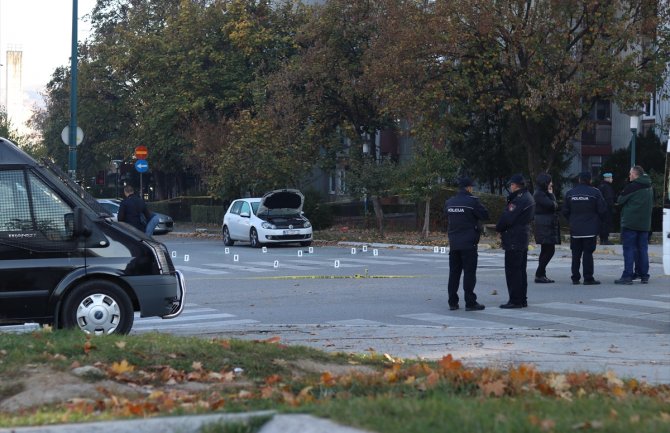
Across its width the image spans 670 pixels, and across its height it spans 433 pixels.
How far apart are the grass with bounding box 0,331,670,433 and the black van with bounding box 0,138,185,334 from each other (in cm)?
130

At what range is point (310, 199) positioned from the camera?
43.6 m

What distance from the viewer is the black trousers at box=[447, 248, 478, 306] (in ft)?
49.0

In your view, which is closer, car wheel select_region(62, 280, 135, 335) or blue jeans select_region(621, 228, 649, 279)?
car wheel select_region(62, 280, 135, 335)

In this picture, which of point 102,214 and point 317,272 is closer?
point 102,214

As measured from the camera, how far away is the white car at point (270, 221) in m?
33.8

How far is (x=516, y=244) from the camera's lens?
49.9 feet

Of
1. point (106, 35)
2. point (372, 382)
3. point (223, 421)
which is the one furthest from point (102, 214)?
point (106, 35)

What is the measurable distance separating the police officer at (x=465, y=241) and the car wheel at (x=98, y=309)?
17.4 ft

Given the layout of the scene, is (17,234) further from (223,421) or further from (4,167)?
(223,421)

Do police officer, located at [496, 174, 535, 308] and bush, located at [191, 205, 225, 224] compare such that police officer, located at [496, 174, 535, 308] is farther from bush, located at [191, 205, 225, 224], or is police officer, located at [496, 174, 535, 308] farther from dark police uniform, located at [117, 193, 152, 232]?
bush, located at [191, 205, 225, 224]

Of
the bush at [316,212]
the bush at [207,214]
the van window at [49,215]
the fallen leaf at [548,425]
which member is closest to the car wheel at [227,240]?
the bush at [316,212]

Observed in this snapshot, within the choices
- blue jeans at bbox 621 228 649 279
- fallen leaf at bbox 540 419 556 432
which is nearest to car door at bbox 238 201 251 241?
blue jeans at bbox 621 228 649 279

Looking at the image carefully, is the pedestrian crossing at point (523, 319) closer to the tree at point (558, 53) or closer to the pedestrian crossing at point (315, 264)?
the pedestrian crossing at point (315, 264)

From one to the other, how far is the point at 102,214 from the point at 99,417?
5.65 metres
